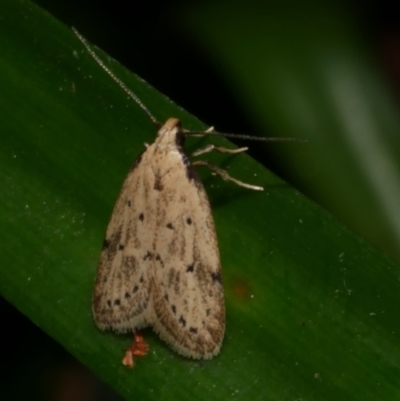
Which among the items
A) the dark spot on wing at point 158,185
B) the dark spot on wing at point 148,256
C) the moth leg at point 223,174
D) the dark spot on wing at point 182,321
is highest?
the dark spot on wing at point 158,185

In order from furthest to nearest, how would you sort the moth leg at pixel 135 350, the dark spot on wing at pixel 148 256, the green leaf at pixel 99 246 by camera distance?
the dark spot on wing at pixel 148 256 → the moth leg at pixel 135 350 → the green leaf at pixel 99 246

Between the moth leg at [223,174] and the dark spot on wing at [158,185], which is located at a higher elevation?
the dark spot on wing at [158,185]

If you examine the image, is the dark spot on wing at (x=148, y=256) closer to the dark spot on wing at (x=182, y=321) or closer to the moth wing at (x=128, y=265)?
the moth wing at (x=128, y=265)

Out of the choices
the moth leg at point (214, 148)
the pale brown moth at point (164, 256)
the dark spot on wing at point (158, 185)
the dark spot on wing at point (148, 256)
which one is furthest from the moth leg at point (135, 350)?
the moth leg at point (214, 148)

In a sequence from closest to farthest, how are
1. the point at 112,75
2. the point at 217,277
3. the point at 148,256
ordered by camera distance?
the point at 112,75, the point at 217,277, the point at 148,256

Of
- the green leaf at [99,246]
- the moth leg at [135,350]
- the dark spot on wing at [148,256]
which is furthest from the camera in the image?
the dark spot on wing at [148,256]

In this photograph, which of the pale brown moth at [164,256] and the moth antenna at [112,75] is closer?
the moth antenna at [112,75]

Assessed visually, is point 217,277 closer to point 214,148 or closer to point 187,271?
point 187,271

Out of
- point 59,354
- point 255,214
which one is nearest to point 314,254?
point 255,214

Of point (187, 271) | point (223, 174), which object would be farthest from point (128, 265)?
point (223, 174)

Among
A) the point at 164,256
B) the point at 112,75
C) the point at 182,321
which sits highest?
the point at 112,75
